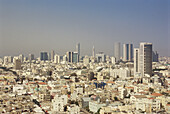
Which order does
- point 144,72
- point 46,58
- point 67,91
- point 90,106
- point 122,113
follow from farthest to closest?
point 46,58 < point 144,72 < point 67,91 < point 90,106 < point 122,113

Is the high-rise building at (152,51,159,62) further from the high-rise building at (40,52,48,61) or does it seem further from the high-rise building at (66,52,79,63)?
the high-rise building at (40,52,48,61)

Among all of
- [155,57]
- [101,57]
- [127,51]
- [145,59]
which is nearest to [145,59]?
[145,59]

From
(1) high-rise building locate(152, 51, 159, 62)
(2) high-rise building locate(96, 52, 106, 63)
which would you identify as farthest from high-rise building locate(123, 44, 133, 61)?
(1) high-rise building locate(152, 51, 159, 62)

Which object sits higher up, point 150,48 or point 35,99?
point 150,48

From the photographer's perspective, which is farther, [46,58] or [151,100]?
[46,58]

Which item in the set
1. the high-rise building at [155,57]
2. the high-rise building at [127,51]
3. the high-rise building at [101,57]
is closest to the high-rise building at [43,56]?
the high-rise building at [101,57]

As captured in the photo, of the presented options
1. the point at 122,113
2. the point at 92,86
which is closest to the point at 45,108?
the point at 122,113

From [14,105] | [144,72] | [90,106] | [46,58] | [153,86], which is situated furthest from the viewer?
[46,58]

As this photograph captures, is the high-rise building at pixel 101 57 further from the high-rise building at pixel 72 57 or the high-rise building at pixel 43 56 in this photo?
the high-rise building at pixel 43 56

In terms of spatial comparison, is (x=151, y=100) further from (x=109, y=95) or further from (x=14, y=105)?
(x=14, y=105)

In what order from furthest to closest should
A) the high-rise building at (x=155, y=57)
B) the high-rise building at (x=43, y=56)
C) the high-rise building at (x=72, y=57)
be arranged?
the high-rise building at (x=43, y=56) → the high-rise building at (x=72, y=57) → the high-rise building at (x=155, y=57)

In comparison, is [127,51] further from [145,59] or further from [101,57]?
[145,59]
